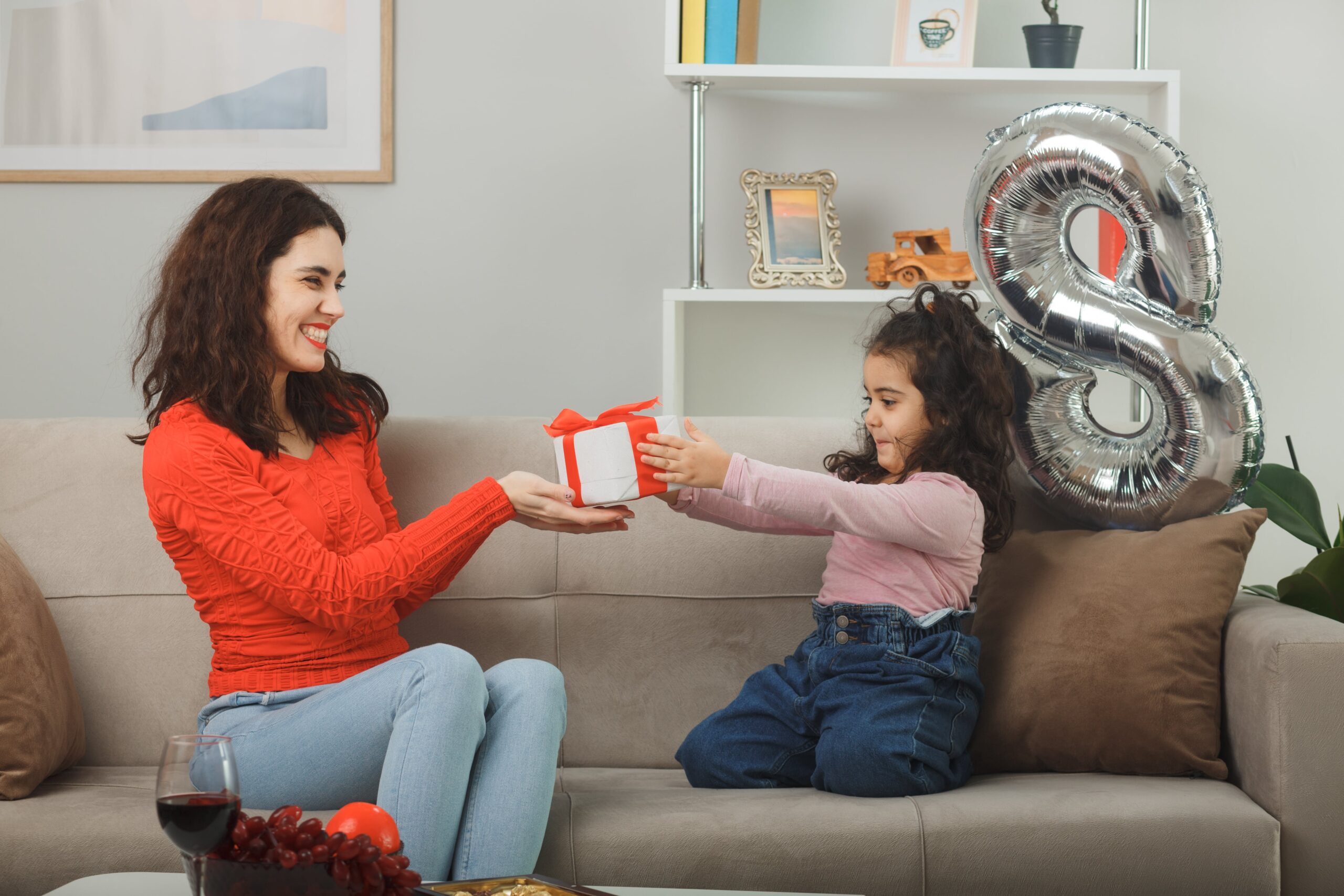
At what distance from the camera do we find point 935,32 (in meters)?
2.32

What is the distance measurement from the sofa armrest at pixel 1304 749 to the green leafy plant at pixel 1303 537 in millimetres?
334

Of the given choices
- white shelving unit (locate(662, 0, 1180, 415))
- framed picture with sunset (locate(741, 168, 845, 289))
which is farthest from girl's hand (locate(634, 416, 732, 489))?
framed picture with sunset (locate(741, 168, 845, 289))

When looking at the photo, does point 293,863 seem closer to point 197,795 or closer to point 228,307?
point 197,795

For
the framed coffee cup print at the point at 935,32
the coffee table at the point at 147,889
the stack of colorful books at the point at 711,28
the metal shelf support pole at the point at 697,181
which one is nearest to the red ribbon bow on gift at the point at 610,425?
the coffee table at the point at 147,889

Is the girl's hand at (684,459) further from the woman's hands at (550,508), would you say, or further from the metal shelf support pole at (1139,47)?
the metal shelf support pole at (1139,47)

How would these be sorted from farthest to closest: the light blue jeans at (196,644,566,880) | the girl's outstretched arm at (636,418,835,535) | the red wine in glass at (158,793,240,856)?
the girl's outstretched arm at (636,418,835,535) < the light blue jeans at (196,644,566,880) < the red wine in glass at (158,793,240,856)

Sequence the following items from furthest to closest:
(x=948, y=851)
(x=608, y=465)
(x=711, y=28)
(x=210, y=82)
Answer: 1. (x=210, y=82)
2. (x=711, y=28)
3. (x=608, y=465)
4. (x=948, y=851)

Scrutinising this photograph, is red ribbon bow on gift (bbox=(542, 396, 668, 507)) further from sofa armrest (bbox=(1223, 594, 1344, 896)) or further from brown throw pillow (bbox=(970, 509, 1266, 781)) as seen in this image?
sofa armrest (bbox=(1223, 594, 1344, 896))

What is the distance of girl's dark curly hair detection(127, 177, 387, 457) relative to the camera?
4.97ft

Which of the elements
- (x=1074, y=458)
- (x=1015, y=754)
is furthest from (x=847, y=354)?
(x=1015, y=754)

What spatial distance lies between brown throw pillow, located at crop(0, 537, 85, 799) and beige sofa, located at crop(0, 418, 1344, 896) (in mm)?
43

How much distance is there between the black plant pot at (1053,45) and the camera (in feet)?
7.54

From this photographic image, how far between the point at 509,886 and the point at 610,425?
0.63 meters

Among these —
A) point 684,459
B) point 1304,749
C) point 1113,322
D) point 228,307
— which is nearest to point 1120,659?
point 1304,749
